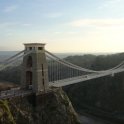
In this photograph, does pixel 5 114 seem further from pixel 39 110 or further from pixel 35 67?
pixel 35 67

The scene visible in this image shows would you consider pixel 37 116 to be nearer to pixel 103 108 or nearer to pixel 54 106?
pixel 54 106

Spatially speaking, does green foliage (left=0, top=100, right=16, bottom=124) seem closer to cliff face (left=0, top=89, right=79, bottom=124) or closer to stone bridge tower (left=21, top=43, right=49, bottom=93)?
cliff face (left=0, top=89, right=79, bottom=124)

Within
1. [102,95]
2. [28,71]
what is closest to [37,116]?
[28,71]

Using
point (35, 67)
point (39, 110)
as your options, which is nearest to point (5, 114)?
point (39, 110)

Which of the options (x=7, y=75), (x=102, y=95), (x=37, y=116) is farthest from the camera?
(x=7, y=75)

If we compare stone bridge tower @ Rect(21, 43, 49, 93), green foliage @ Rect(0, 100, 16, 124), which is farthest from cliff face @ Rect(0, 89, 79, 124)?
stone bridge tower @ Rect(21, 43, 49, 93)

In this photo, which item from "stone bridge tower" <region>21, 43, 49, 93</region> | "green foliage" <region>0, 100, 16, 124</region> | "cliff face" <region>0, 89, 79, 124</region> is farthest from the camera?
"stone bridge tower" <region>21, 43, 49, 93</region>
